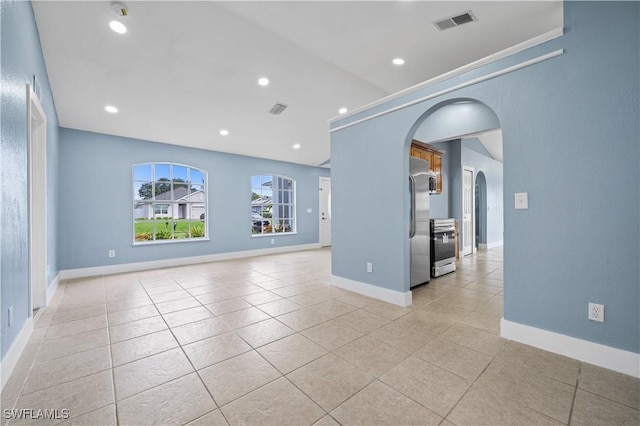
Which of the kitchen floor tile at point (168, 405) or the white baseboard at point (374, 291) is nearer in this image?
the kitchen floor tile at point (168, 405)

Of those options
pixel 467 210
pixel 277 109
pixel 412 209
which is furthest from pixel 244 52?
pixel 467 210

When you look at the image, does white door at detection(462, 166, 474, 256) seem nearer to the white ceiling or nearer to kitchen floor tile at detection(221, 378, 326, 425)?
the white ceiling

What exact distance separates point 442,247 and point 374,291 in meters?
1.84

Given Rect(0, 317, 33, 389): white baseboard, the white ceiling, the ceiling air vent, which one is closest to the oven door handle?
the white ceiling

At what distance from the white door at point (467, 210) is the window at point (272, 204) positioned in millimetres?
4520

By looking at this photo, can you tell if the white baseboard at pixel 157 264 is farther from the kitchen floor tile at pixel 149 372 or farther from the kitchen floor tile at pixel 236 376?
the kitchen floor tile at pixel 236 376

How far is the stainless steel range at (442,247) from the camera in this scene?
14.7 feet

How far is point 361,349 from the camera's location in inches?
86.9

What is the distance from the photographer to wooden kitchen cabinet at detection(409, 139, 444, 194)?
447cm

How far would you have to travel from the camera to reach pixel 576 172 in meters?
2.06

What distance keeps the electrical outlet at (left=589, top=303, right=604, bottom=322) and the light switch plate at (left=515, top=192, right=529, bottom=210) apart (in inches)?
32.7

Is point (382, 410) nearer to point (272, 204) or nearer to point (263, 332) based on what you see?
point (263, 332)

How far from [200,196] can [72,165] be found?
7.43 feet

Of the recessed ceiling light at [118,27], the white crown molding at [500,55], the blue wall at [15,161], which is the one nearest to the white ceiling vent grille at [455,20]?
the white crown molding at [500,55]
